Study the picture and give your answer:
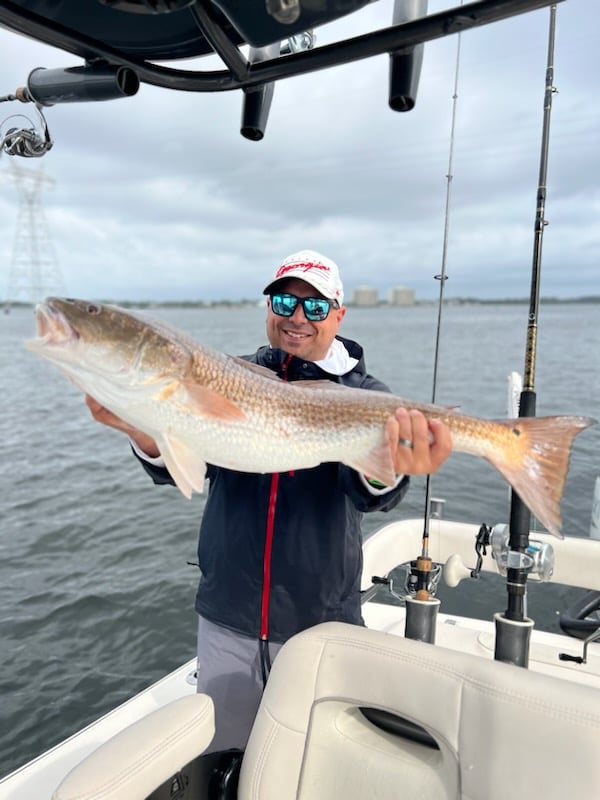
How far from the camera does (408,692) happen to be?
99.7 inches

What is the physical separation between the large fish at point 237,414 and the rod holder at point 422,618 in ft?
5.08

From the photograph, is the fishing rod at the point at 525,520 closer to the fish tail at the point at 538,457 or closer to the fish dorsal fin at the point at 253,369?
the fish tail at the point at 538,457

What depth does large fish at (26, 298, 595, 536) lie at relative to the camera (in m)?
2.17

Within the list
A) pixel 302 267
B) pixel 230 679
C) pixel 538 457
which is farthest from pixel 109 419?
pixel 538 457

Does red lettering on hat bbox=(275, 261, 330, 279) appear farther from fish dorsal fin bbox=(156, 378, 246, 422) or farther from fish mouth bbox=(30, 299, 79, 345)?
fish mouth bbox=(30, 299, 79, 345)

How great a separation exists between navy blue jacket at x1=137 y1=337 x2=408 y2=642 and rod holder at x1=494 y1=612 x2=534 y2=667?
961 mm

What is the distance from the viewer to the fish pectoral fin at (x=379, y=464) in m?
2.52

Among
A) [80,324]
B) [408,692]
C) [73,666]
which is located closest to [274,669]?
[408,692]

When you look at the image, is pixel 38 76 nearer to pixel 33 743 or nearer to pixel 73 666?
pixel 33 743

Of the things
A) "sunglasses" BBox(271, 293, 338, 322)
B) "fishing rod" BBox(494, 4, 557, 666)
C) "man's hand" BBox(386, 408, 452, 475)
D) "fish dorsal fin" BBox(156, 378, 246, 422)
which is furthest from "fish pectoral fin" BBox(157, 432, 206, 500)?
"fishing rod" BBox(494, 4, 557, 666)

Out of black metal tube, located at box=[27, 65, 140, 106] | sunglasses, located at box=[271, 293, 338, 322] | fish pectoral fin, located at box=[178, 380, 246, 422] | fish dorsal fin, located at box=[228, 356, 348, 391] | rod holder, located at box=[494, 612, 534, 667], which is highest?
black metal tube, located at box=[27, 65, 140, 106]

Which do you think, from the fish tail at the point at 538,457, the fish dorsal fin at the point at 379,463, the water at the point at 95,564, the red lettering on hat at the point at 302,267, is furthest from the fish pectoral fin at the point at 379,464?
the water at the point at 95,564

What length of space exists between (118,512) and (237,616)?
844cm

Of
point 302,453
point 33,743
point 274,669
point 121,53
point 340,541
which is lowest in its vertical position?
point 33,743
